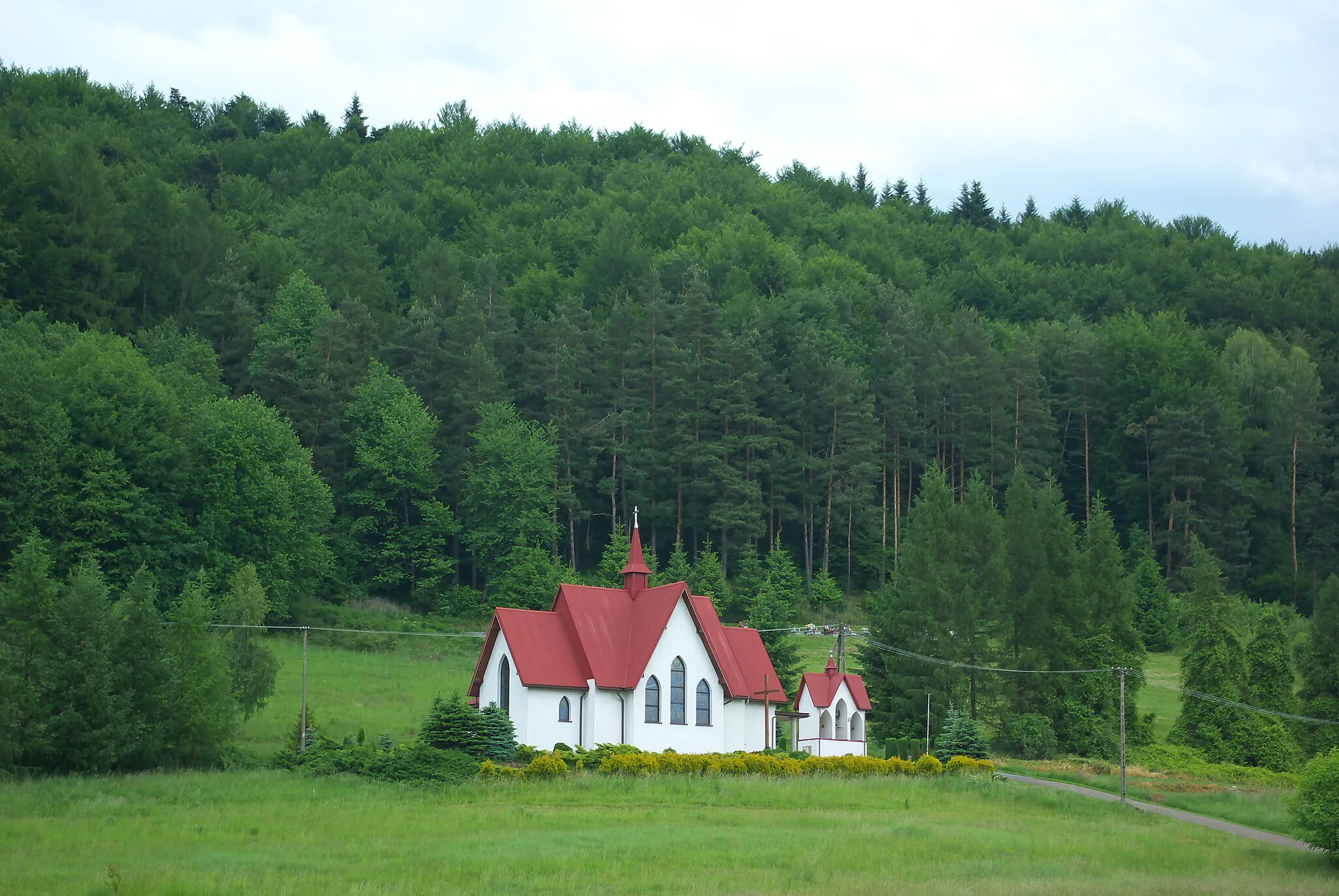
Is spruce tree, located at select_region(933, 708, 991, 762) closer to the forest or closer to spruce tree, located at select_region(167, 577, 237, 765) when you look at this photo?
the forest

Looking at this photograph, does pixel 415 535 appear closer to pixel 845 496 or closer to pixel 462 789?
pixel 845 496

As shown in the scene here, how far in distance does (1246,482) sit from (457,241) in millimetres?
65122

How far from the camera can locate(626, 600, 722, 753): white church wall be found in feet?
174

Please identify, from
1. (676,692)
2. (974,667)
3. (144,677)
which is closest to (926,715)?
(974,667)

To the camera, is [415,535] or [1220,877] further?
[415,535]

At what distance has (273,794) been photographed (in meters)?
38.7

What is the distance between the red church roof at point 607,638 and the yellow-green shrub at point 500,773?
7658 millimetres

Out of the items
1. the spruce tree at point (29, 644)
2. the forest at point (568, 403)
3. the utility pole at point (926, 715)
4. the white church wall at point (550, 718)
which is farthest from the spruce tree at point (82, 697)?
the utility pole at point (926, 715)

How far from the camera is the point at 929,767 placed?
4853 centimetres

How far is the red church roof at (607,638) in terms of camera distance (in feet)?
173

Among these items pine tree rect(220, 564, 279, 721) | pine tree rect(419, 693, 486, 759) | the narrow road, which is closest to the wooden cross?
the narrow road

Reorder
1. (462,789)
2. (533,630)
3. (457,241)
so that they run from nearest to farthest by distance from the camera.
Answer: (462,789) < (533,630) < (457,241)

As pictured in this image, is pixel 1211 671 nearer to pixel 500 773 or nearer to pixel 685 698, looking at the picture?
pixel 685 698

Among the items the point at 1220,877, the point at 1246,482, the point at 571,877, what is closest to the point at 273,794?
the point at 571,877
